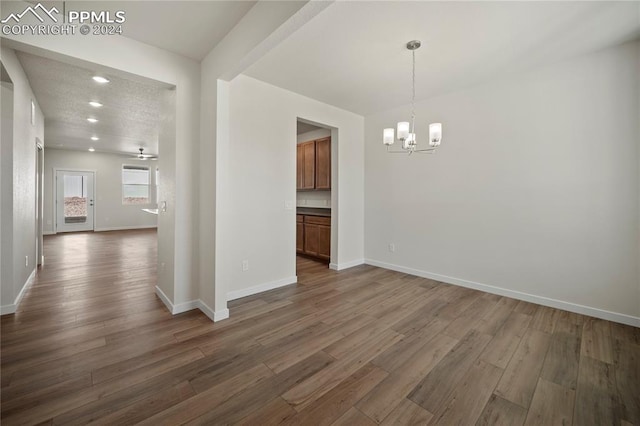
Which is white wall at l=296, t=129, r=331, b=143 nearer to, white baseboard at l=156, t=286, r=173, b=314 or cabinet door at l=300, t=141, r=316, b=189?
cabinet door at l=300, t=141, r=316, b=189

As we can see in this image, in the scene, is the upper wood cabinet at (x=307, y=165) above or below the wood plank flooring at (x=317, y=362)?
above

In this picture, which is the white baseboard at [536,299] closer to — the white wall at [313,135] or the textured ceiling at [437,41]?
the textured ceiling at [437,41]

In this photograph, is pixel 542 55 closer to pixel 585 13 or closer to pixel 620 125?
pixel 585 13

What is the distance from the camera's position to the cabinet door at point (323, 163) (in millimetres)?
5090

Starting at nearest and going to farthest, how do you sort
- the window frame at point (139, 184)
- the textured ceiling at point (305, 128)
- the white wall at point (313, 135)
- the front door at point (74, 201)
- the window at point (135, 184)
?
the white wall at point (313, 135) < the textured ceiling at point (305, 128) < the front door at point (74, 201) < the window frame at point (139, 184) < the window at point (135, 184)

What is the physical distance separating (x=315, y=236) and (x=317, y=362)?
131 inches

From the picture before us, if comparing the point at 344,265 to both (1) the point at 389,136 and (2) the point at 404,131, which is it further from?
(2) the point at 404,131

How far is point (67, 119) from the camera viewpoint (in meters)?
5.25

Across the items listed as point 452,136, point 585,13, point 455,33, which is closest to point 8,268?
point 455,33

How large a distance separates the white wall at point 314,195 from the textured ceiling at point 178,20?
2.90 meters

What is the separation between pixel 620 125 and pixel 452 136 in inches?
64.9

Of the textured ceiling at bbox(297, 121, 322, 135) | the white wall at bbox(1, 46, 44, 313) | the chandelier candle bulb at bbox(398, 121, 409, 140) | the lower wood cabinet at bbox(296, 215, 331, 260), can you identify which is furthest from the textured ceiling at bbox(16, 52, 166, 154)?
the lower wood cabinet at bbox(296, 215, 331, 260)

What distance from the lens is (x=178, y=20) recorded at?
2.32m

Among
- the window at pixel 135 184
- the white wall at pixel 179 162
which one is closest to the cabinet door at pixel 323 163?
the white wall at pixel 179 162
